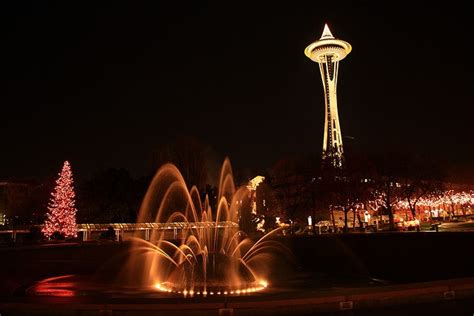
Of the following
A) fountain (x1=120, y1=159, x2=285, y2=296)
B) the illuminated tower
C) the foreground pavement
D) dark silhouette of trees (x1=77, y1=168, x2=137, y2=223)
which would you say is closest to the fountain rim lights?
fountain (x1=120, y1=159, x2=285, y2=296)

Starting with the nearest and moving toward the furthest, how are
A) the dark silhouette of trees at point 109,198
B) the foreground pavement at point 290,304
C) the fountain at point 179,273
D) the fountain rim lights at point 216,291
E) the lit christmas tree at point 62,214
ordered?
the foreground pavement at point 290,304
the fountain rim lights at point 216,291
the fountain at point 179,273
the lit christmas tree at point 62,214
the dark silhouette of trees at point 109,198

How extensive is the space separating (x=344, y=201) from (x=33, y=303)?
44575 mm

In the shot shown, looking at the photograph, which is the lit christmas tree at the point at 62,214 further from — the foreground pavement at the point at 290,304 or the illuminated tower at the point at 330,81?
the illuminated tower at the point at 330,81

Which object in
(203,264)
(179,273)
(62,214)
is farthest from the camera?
(62,214)

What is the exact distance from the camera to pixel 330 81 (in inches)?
3103

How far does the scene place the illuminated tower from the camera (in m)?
57.9

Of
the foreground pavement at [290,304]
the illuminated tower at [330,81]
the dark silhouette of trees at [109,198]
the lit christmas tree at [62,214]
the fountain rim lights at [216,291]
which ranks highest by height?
the illuminated tower at [330,81]

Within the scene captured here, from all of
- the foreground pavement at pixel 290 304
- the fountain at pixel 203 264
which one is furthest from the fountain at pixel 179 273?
the foreground pavement at pixel 290 304

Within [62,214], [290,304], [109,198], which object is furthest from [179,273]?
[109,198]

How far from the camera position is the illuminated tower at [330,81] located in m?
57.9

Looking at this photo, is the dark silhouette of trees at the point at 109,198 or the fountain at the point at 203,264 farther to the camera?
the dark silhouette of trees at the point at 109,198

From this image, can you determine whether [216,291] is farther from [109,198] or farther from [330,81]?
[330,81]

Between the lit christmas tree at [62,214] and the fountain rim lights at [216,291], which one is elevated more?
the lit christmas tree at [62,214]

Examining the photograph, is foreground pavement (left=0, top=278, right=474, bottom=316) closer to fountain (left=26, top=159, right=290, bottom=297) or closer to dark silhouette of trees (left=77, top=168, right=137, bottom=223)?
fountain (left=26, top=159, right=290, bottom=297)
